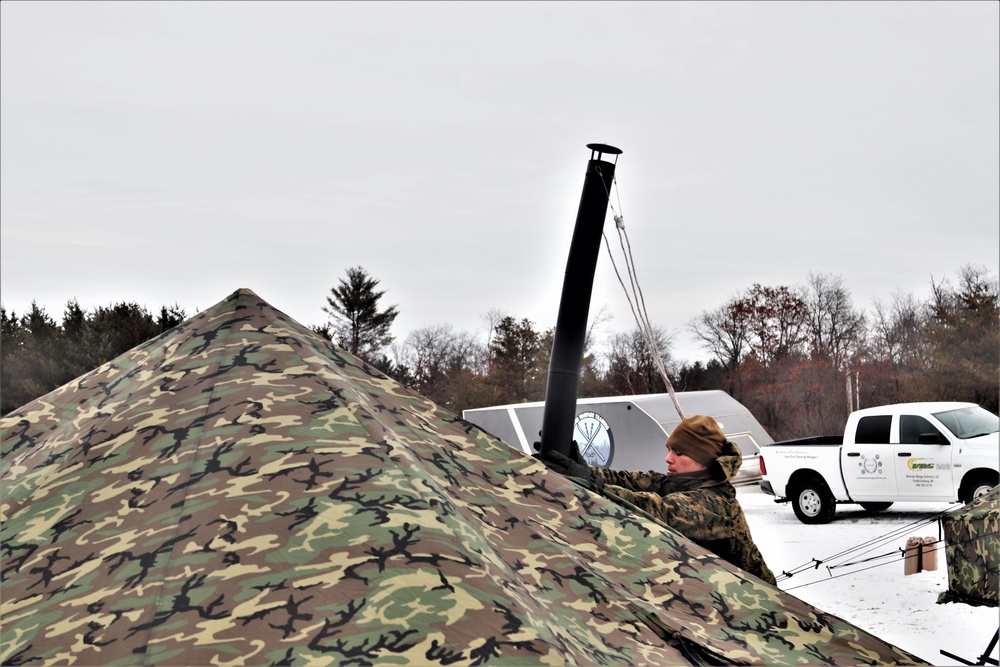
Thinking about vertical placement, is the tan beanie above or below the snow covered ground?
above

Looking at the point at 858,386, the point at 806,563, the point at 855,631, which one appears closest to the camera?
the point at 855,631

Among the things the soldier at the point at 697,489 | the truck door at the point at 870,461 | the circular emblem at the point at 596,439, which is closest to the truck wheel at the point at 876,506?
the truck door at the point at 870,461

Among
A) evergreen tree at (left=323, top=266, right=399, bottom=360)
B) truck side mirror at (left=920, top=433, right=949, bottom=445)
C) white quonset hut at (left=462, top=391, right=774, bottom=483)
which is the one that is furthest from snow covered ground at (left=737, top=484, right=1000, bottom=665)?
evergreen tree at (left=323, top=266, right=399, bottom=360)

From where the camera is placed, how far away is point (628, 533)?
3592 mm

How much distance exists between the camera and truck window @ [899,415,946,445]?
1499cm

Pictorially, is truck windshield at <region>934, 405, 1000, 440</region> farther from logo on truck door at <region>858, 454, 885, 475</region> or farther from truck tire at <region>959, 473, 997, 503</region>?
logo on truck door at <region>858, 454, 885, 475</region>

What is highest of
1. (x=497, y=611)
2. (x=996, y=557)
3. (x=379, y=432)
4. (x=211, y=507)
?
(x=379, y=432)

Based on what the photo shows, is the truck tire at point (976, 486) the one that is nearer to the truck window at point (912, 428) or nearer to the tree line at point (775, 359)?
the truck window at point (912, 428)

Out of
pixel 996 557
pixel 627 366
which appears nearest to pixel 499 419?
pixel 996 557

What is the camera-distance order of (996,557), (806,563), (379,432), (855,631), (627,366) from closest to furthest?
(379,432) < (855,631) < (996,557) < (806,563) < (627,366)

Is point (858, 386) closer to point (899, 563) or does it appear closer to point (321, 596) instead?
point (899, 563)

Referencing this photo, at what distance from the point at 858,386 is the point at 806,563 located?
2705 centimetres

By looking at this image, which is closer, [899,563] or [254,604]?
[254,604]

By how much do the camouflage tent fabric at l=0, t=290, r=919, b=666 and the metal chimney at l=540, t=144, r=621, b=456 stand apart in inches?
159
